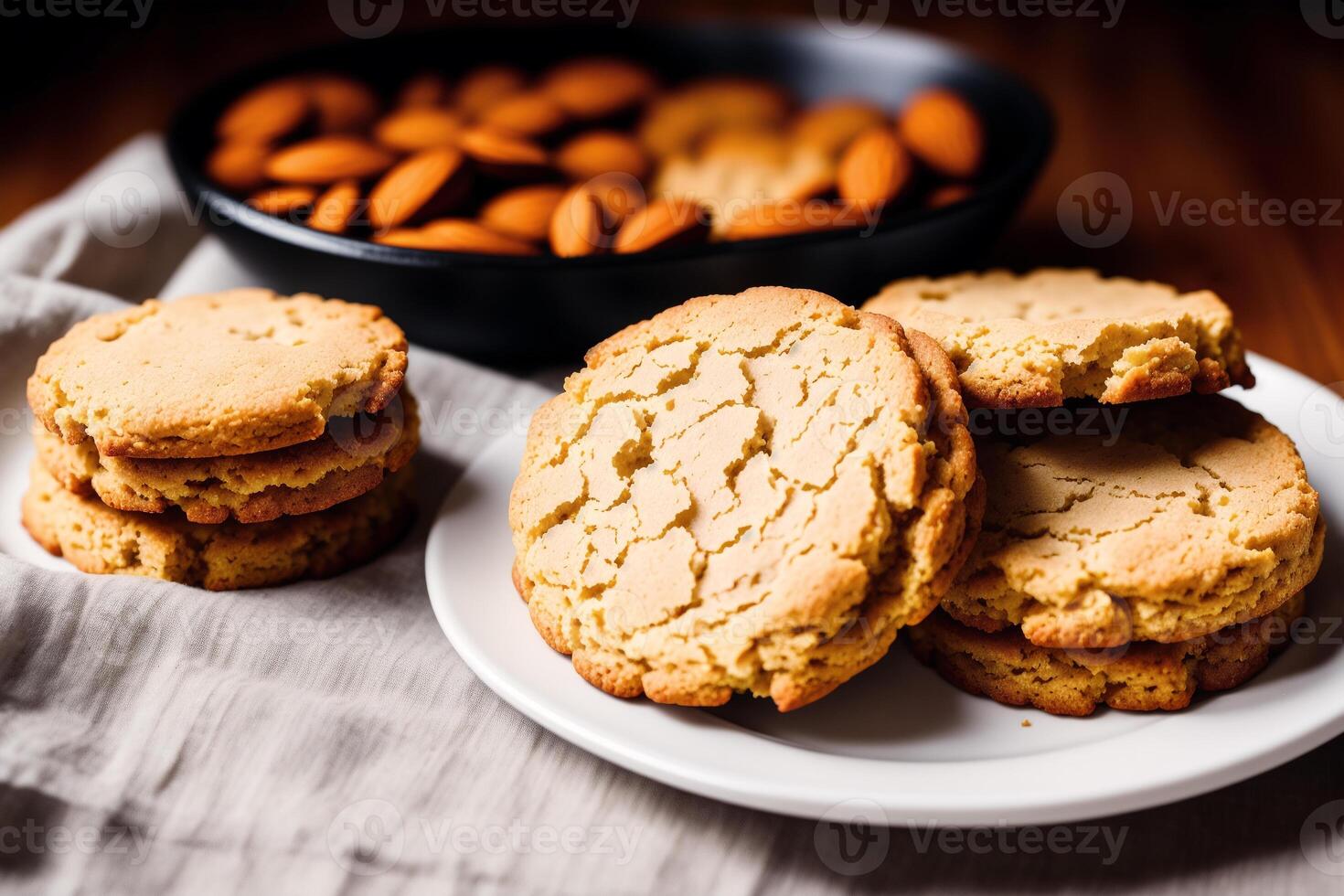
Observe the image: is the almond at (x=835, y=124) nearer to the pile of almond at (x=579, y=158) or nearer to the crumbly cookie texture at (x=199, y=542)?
the pile of almond at (x=579, y=158)

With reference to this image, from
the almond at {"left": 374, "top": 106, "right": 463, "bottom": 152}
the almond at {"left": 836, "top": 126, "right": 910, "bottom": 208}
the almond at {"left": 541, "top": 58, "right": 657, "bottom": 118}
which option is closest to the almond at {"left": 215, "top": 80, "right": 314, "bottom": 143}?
the almond at {"left": 374, "top": 106, "right": 463, "bottom": 152}

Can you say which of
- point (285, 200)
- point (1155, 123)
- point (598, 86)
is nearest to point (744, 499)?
point (285, 200)

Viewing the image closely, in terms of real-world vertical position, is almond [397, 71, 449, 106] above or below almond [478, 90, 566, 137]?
below

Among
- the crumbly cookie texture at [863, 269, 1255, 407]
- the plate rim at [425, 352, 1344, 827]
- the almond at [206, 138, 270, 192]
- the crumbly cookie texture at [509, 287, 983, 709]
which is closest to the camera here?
the plate rim at [425, 352, 1344, 827]

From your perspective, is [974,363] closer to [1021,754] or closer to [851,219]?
[1021,754]

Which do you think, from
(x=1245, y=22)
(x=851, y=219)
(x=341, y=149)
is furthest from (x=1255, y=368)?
(x=1245, y=22)

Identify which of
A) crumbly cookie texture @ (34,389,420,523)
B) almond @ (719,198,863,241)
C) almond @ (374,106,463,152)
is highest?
almond @ (719,198,863,241)

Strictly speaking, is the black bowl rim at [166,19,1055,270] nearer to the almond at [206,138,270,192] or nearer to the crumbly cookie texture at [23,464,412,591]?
the almond at [206,138,270,192]
